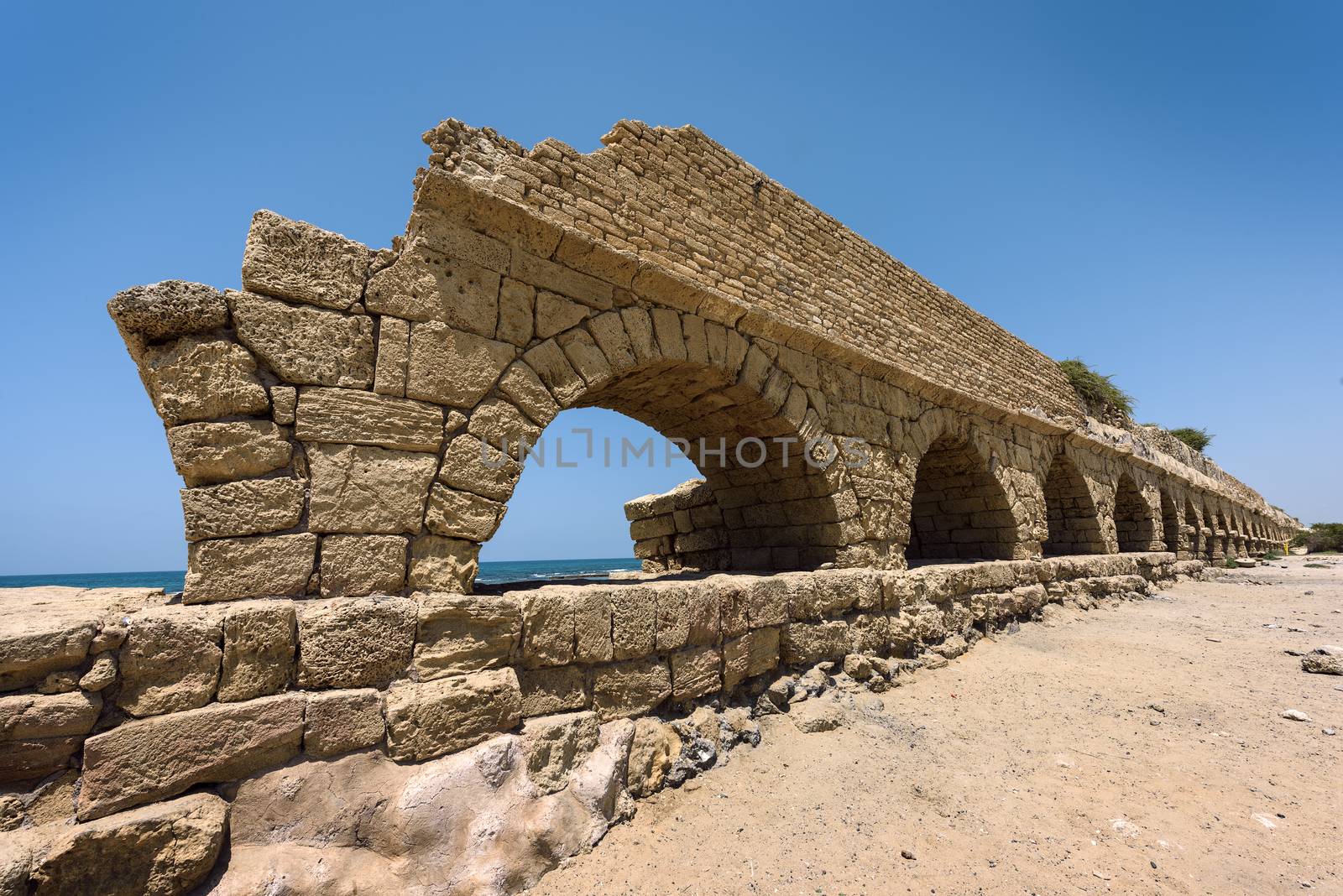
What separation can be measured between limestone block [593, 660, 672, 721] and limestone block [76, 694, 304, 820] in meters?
1.40

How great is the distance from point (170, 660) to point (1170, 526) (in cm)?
1750

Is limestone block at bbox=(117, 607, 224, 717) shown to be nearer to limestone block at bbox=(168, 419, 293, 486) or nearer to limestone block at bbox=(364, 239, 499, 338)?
limestone block at bbox=(168, 419, 293, 486)

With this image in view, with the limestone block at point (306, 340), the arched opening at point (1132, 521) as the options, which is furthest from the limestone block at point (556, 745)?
the arched opening at point (1132, 521)

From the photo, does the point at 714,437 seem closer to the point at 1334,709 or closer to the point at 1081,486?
the point at 1334,709

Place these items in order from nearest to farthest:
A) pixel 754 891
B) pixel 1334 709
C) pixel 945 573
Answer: pixel 754 891
pixel 1334 709
pixel 945 573

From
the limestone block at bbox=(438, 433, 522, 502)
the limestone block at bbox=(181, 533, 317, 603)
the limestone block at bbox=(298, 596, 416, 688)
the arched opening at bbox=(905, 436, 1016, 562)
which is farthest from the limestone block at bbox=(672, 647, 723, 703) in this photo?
the arched opening at bbox=(905, 436, 1016, 562)

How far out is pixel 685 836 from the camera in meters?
2.80

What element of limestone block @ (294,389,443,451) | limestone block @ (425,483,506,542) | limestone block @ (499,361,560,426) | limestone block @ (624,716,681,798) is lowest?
limestone block @ (624,716,681,798)

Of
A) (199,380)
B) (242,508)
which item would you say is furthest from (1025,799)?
(199,380)

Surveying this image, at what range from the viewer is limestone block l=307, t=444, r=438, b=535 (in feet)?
8.97

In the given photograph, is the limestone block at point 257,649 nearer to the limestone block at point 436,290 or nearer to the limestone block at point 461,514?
the limestone block at point 461,514

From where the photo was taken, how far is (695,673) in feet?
11.8

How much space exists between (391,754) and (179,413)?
176cm

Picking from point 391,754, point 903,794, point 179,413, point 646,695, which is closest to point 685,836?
point 646,695
